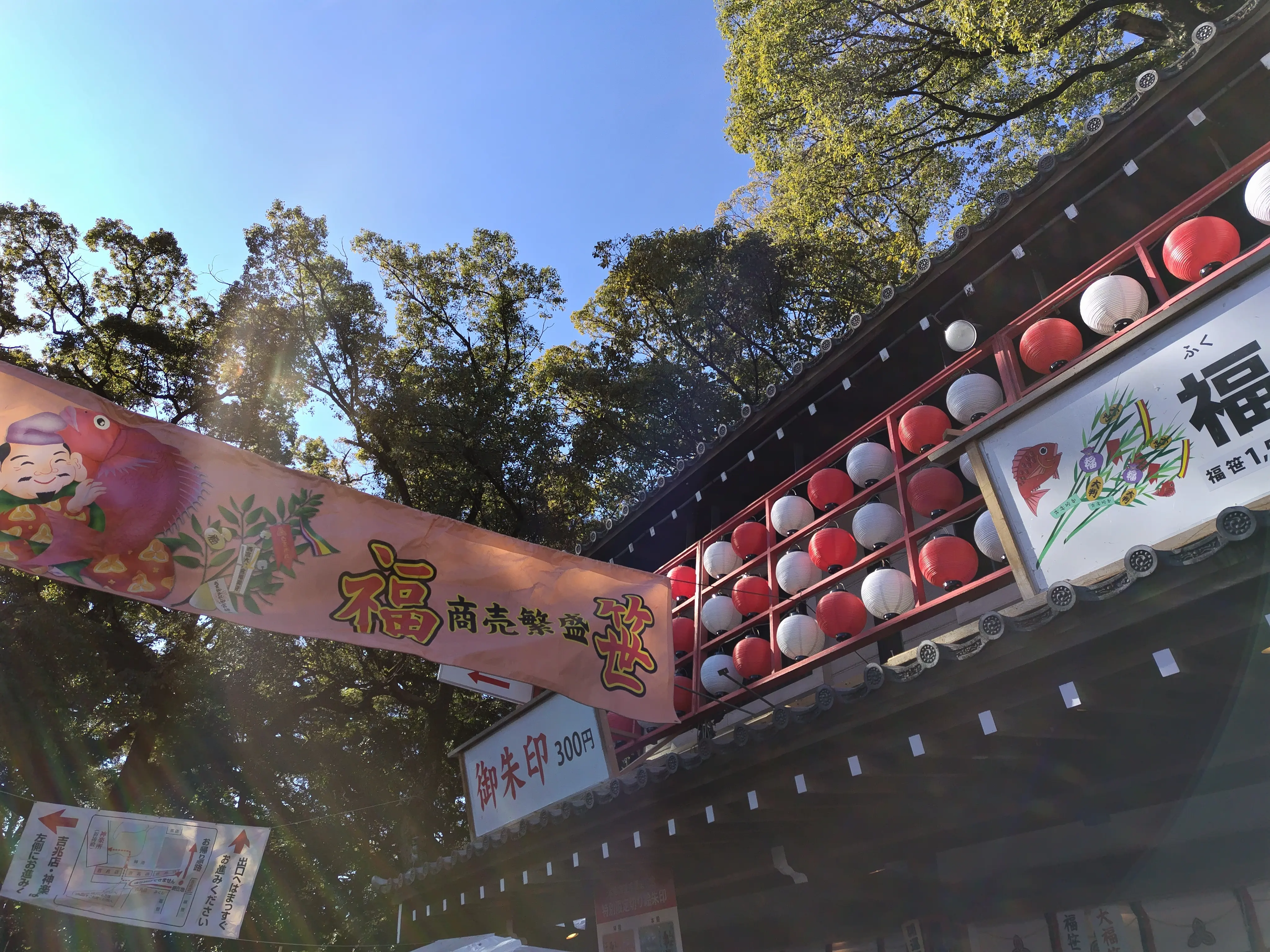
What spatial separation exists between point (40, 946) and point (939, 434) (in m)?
16.6

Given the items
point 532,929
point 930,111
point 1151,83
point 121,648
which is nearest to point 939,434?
point 1151,83

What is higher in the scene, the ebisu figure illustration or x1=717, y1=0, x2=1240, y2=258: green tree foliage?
x1=717, y1=0, x2=1240, y2=258: green tree foliage

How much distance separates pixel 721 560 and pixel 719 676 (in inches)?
54.8

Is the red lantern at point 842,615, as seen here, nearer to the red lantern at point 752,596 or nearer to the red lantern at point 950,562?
the red lantern at point 950,562

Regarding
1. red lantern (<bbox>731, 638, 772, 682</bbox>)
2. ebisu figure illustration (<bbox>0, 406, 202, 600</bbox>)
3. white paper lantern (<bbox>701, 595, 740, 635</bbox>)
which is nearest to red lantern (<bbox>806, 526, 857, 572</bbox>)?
red lantern (<bbox>731, 638, 772, 682</bbox>)

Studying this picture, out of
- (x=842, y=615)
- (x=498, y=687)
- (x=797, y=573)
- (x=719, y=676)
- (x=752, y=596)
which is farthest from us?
(x=498, y=687)

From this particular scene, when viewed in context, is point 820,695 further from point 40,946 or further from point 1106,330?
point 40,946

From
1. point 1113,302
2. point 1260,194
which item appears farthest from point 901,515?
point 1260,194

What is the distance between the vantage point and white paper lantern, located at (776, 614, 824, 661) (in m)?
A: 7.49

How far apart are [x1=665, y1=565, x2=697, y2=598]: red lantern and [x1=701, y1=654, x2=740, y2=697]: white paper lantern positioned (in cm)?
130

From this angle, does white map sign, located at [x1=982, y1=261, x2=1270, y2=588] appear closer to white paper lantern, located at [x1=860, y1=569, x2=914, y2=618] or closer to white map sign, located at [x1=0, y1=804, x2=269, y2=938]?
white paper lantern, located at [x1=860, y1=569, x2=914, y2=618]

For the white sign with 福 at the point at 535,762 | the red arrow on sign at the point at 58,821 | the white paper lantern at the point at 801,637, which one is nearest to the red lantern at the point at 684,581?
the white sign with 福 at the point at 535,762

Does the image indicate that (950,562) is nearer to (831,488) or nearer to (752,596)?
(831,488)

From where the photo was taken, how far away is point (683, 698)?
8.81 meters
